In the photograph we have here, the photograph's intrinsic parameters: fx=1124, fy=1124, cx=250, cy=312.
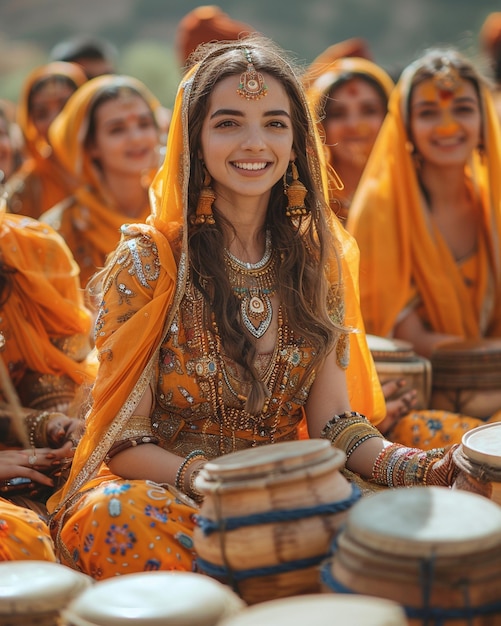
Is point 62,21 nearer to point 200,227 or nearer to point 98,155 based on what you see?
point 98,155

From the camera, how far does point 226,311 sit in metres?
3.20

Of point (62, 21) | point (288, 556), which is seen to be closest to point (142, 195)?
point (288, 556)

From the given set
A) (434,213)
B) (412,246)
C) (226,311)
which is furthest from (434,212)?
(226,311)

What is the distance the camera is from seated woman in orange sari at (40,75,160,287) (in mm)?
6160

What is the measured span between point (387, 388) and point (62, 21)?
70.6 ft

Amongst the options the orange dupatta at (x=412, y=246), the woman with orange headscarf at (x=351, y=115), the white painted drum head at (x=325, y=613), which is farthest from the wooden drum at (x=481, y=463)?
the woman with orange headscarf at (x=351, y=115)

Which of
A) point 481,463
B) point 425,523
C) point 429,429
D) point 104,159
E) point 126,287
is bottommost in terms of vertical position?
point 429,429

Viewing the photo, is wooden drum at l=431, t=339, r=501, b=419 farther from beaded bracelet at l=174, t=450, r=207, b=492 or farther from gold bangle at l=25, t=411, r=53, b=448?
beaded bracelet at l=174, t=450, r=207, b=492

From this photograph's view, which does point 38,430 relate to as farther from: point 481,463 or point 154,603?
point 154,603

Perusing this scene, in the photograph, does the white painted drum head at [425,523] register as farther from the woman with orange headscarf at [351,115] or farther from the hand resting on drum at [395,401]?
the woman with orange headscarf at [351,115]

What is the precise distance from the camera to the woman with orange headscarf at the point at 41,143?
293 inches

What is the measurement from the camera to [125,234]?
10.6ft

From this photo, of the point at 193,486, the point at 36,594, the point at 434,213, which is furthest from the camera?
the point at 434,213

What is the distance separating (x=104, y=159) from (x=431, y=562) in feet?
15.2
